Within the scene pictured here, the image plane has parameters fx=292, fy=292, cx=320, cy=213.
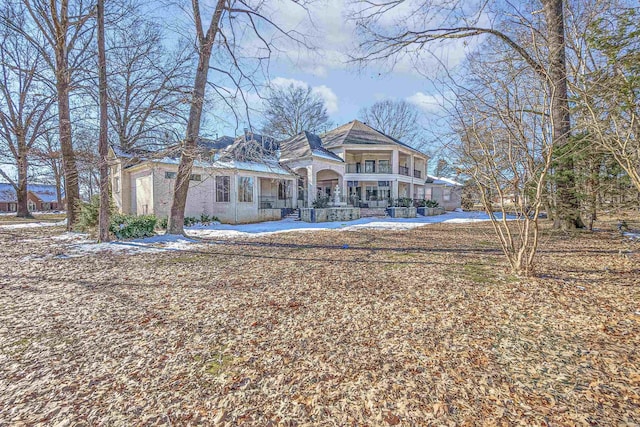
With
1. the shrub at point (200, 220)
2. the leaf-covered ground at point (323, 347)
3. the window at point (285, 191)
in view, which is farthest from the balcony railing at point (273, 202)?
the leaf-covered ground at point (323, 347)

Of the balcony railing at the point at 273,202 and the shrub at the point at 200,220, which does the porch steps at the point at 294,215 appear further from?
the shrub at the point at 200,220

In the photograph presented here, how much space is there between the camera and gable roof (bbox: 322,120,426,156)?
26609mm

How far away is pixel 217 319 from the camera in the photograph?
11.9 feet

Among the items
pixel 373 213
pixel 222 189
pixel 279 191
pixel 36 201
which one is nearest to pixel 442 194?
pixel 373 213

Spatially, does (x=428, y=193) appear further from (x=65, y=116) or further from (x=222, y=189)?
(x=65, y=116)

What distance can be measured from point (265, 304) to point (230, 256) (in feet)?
12.2

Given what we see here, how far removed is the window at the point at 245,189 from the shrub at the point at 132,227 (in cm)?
617

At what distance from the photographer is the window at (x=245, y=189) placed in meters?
16.5

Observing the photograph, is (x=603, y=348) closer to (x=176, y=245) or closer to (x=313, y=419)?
(x=313, y=419)

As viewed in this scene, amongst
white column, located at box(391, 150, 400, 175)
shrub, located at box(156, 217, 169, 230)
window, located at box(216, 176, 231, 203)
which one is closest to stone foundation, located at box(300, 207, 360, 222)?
window, located at box(216, 176, 231, 203)

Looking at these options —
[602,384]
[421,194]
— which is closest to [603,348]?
[602,384]

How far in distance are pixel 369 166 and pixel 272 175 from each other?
14176mm

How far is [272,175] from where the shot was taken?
58.4 ft

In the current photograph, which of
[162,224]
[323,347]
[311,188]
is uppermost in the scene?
[311,188]
